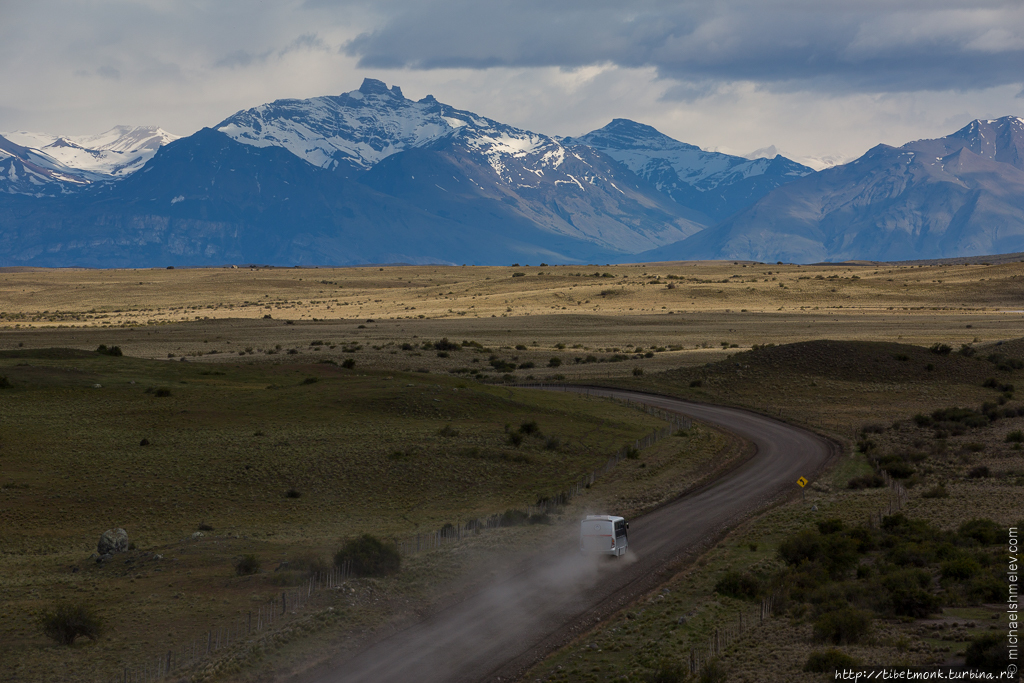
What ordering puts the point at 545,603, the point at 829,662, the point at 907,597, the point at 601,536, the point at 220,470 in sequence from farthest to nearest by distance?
the point at 220,470 < the point at 601,536 < the point at 545,603 < the point at 907,597 < the point at 829,662

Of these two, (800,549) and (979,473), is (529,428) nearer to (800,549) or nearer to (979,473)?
(979,473)

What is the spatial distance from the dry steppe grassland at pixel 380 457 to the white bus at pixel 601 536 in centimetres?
244

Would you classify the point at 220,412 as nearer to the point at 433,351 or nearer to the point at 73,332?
the point at 433,351

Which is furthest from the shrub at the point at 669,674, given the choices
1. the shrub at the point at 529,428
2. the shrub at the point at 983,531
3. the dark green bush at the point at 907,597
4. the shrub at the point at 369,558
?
the shrub at the point at 529,428

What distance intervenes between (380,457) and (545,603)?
17.7 meters

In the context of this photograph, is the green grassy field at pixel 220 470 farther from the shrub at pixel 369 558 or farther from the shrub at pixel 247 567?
the shrub at pixel 369 558

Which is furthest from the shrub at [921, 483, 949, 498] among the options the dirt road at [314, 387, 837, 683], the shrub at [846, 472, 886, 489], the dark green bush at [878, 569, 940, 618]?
the dark green bush at [878, 569, 940, 618]

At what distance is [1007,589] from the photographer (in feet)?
69.7

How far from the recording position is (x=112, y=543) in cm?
2705

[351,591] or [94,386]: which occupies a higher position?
[94,386]

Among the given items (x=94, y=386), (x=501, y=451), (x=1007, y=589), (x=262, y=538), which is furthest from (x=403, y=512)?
(x=94, y=386)

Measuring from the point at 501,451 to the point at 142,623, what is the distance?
22.2 m

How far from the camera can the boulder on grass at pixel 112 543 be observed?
26.8 meters

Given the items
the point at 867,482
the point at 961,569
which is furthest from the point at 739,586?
the point at 867,482
